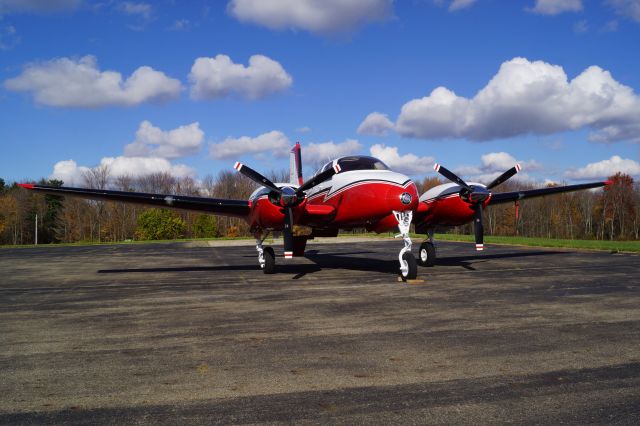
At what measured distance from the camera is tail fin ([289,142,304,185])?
25.0 meters

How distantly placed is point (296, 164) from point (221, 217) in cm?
5915

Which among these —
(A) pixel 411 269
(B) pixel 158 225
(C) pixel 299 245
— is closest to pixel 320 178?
(A) pixel 411 269

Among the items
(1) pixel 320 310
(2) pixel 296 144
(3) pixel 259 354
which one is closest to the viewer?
(3) pixel 259 354

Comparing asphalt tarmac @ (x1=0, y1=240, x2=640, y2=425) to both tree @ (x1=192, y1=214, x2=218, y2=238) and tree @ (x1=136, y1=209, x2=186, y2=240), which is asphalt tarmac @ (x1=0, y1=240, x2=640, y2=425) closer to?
tree @ (x1=192, y1=214, x2=218, y2=238)

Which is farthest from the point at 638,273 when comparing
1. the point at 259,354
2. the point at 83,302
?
the point at 83,302

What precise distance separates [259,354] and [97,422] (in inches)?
99.9

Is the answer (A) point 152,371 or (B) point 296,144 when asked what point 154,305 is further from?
(B) point 296,144

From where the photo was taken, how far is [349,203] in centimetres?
1573

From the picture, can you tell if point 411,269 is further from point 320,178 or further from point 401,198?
point 320,178

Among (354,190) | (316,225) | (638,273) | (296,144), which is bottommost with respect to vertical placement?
(638,273)

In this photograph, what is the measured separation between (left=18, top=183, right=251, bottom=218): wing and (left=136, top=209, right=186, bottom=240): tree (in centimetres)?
5321

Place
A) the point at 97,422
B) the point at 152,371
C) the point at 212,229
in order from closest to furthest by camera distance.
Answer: the point at 97,422, the point at 152,371, the point at 212,229

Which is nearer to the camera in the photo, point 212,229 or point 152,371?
point 152,371

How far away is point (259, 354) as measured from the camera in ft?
21.1
